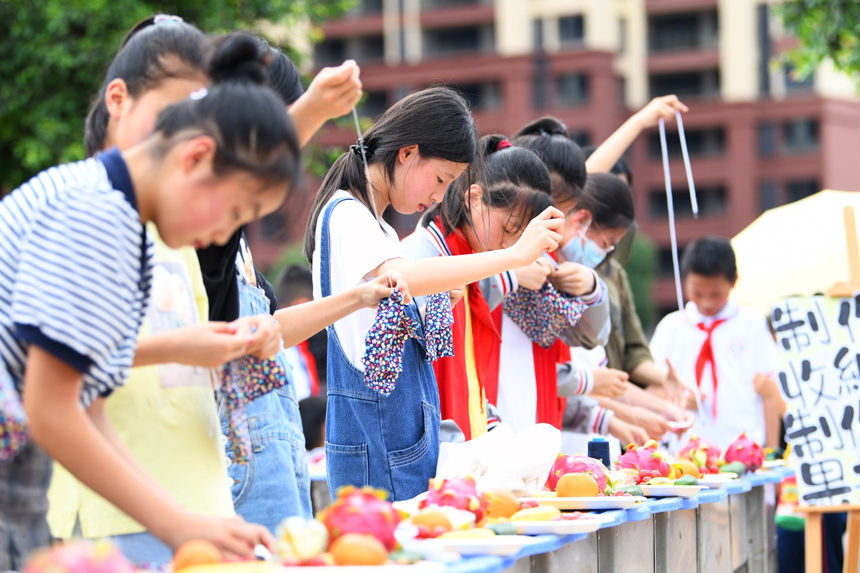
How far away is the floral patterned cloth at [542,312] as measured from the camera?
3.18m

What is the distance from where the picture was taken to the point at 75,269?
4.23 feet

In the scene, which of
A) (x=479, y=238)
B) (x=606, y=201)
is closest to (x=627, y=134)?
(x=606, y=201)

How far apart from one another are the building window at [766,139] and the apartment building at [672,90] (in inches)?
1.3

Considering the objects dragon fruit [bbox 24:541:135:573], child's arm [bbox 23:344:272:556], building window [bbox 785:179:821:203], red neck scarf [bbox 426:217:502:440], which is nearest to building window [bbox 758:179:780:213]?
building window [bbox 785:179:821:203]

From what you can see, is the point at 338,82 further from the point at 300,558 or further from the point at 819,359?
the point at 819,359

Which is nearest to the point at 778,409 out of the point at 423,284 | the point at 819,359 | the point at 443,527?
the point at 819,359

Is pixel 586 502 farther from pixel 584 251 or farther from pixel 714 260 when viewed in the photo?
pixel 714 260

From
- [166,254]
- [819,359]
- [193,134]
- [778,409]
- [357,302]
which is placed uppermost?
[193,134]

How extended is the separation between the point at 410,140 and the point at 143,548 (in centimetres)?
130

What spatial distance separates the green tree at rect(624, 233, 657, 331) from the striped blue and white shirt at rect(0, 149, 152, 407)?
29264 mm

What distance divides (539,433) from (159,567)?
3.90 feet

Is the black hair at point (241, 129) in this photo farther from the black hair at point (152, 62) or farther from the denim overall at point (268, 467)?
the denim overall at point (268, 467)

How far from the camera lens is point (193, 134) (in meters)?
1.37

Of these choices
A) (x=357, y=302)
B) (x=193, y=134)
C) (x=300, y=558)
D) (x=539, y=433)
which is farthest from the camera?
(x=539, y=433)
